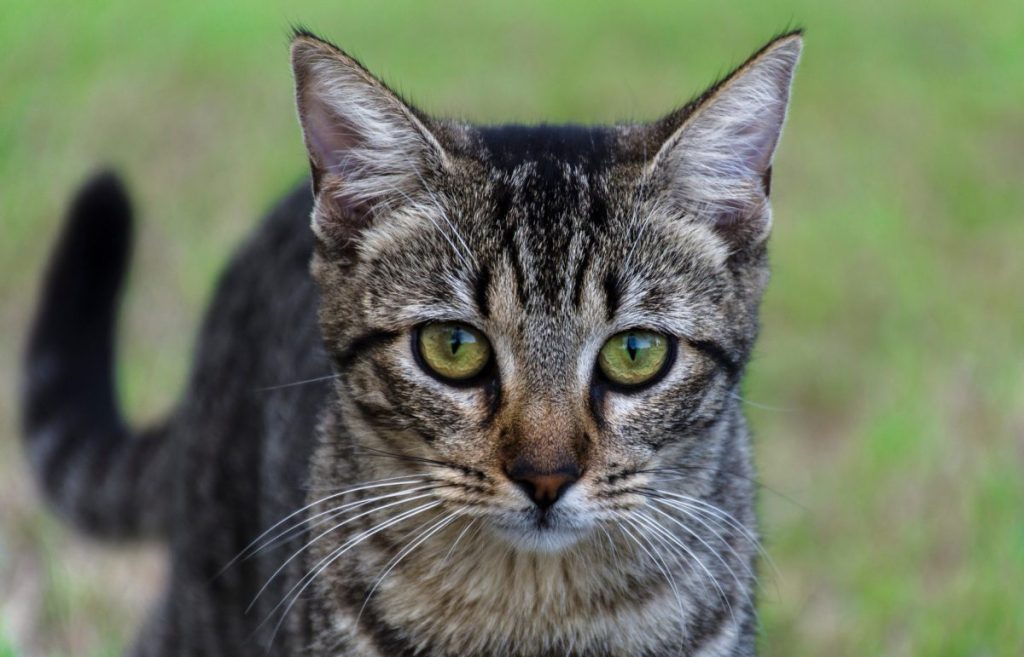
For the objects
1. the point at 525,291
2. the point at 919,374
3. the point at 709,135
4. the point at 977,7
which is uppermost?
the point at 977,7

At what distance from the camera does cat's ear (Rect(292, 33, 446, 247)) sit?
2.54 meters

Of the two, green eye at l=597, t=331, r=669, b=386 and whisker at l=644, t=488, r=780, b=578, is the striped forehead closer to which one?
green eye at l=597, t=331, r=669, b=386

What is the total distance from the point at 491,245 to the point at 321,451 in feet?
2.06

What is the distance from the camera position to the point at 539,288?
248 centimetres

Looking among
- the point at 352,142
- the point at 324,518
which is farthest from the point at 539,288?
the point at 324,518

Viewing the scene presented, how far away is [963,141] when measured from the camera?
7246 millimetres

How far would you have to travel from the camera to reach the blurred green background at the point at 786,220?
153 inches

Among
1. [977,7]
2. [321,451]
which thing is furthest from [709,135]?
[977,7]

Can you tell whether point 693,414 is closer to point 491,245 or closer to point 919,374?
point 491,245

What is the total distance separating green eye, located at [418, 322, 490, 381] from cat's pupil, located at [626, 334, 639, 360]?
0.84 feet

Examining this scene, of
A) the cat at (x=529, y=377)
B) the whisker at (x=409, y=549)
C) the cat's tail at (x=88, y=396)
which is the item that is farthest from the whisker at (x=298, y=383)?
the cat's tail at (x=88, y=396)

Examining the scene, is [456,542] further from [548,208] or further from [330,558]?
[548,208]

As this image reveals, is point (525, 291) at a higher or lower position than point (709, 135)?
lower

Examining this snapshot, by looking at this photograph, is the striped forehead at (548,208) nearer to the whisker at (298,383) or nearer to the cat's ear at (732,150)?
the cat's ear at (732,150)
